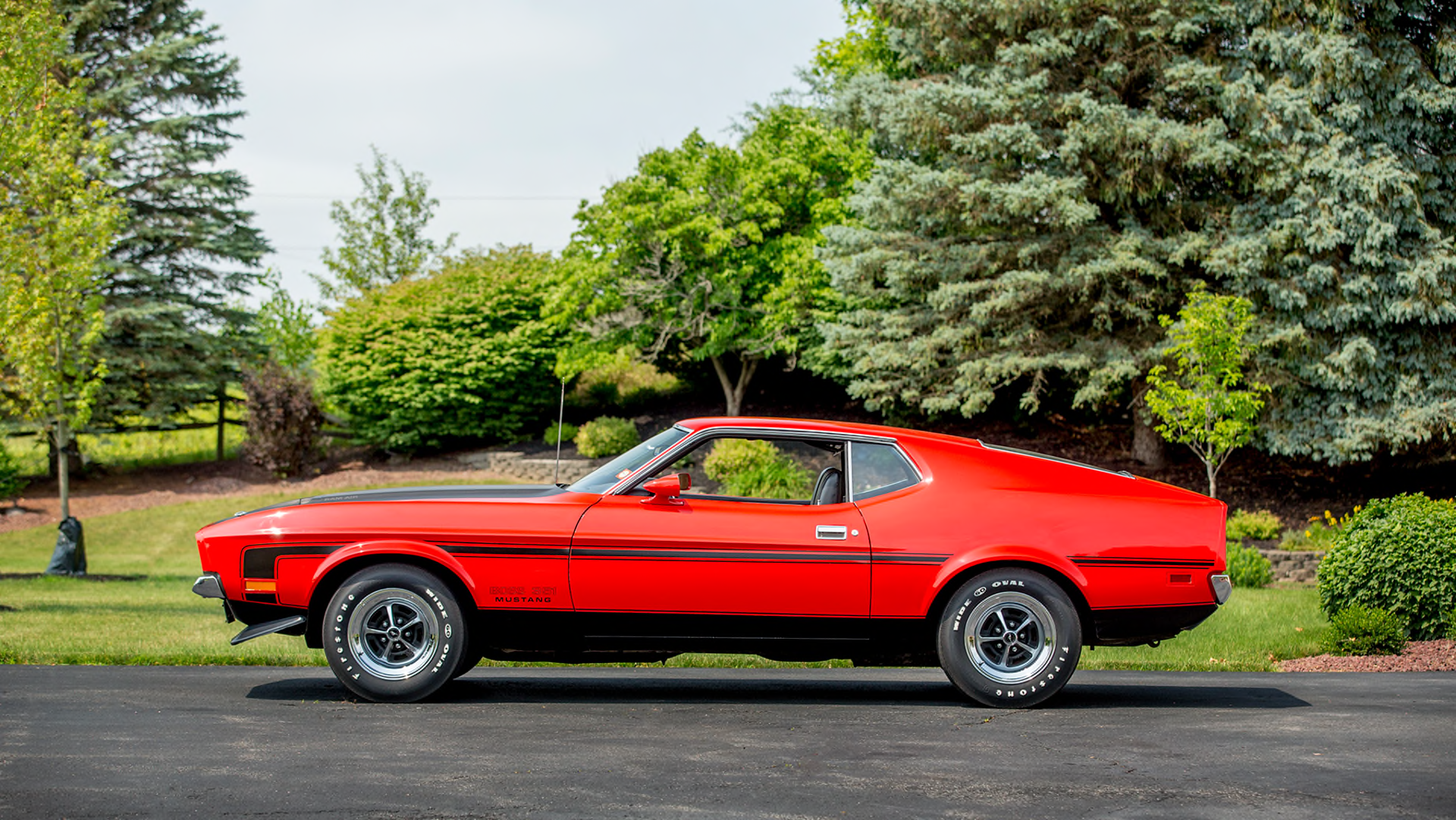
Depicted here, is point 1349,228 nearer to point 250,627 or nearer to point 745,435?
point 745,435

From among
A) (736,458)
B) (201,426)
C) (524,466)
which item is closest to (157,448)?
(201,426)

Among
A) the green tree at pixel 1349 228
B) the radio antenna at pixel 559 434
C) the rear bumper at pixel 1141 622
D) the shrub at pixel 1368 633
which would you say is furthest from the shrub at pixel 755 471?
the rear bumper at pixel 1141 622

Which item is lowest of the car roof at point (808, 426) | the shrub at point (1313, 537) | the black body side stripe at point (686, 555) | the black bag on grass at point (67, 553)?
the black bag on grass at point (67, 553)

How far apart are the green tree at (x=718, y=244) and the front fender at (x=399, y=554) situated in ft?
66.5

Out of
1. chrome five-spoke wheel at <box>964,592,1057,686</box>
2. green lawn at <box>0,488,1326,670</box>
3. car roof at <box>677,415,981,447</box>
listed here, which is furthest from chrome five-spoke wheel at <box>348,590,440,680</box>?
chrome five-spoke wheel at <box>964,592,1057,686</box>

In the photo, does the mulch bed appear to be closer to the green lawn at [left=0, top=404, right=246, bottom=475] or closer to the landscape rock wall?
the landscape rock wall

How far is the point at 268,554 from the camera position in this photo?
264 inches

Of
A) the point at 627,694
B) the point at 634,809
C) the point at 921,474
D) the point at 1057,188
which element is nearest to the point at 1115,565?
the point at 921,474

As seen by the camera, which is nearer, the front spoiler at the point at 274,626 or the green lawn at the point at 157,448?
the front spoiler at the point at 274,626

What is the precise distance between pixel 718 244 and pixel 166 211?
15190 millimetres

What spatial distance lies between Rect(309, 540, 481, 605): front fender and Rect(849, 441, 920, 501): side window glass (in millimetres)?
2234

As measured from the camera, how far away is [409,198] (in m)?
42.1

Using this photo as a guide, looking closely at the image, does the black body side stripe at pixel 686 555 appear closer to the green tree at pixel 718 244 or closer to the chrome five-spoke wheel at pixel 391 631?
the chrome five-spoke wheel at pixel 391 631

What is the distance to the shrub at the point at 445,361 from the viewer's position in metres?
29.4
